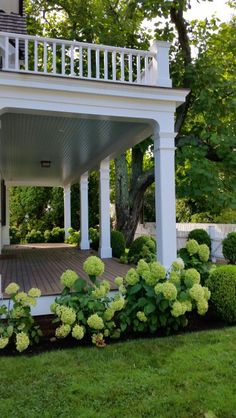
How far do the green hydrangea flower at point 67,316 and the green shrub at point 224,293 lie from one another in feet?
6.25

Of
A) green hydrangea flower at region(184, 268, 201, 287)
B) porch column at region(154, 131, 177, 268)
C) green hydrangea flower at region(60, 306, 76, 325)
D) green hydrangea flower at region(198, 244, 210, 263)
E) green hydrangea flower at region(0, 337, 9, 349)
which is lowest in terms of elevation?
green hydrangea flower at region(0, 337, 9, 349)

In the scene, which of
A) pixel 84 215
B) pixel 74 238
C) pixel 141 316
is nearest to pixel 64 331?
pixel 141 316

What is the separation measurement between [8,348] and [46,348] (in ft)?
1.39

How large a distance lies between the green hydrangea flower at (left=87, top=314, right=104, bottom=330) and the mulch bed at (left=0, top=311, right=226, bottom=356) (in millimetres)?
306

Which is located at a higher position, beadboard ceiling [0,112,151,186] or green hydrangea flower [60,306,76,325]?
beadboard ceiling [0,112,151,186]

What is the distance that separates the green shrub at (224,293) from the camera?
15.5ft

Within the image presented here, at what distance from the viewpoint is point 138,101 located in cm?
545

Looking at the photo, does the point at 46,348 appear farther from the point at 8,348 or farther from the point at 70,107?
the point at 70,107

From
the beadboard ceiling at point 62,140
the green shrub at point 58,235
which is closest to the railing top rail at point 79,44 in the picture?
the beadboard ceiling at point 62,140

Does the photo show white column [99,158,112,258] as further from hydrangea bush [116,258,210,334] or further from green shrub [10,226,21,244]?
green shrub [10,226,21,244]

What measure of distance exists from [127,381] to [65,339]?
1.30 meters

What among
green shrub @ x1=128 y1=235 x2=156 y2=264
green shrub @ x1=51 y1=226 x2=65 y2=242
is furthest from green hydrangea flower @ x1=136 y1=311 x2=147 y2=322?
green shrub @ x1=51 y1=226 x2=65 y2=242

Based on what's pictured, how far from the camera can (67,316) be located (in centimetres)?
401

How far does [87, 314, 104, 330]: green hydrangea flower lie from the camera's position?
13.2 feet
